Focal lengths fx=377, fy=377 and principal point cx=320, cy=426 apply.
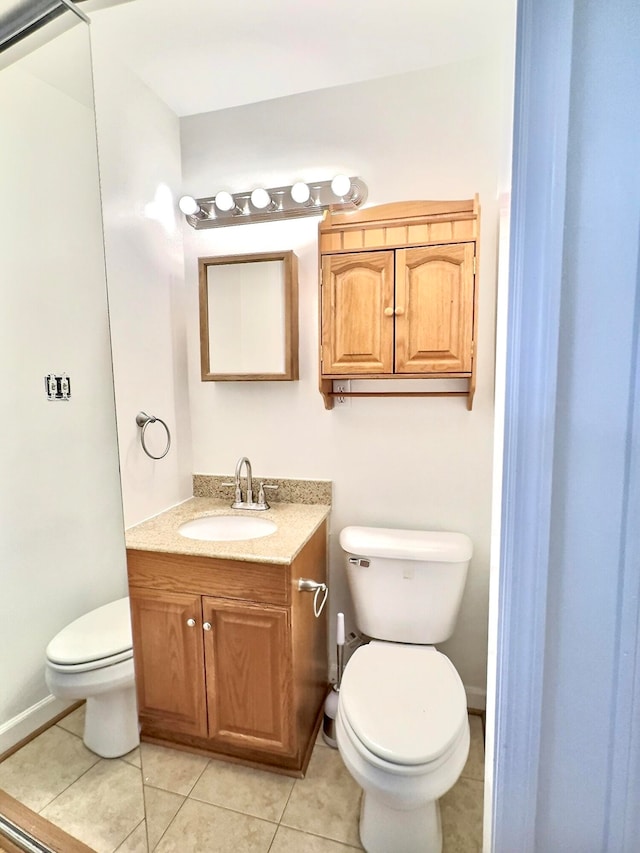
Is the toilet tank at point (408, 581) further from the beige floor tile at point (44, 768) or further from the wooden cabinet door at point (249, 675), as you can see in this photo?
the beige floor tile at point (44, 768)

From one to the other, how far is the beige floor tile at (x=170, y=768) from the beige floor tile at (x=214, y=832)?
9 cm

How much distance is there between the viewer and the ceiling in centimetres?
117

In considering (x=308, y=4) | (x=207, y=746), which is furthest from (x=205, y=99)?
(x=207, y=746)

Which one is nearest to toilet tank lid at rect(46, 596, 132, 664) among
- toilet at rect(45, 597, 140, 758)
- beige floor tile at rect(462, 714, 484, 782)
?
toilet at rect(45, 597, 140, 758)

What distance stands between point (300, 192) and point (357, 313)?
1.80ft

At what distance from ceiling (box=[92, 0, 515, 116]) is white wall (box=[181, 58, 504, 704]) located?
2.8 inches

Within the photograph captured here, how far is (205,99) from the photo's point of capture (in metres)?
1.58

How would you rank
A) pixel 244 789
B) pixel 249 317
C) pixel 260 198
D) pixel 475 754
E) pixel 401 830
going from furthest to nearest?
pixel 249 317 → pixel 260 198 → pixel 475 754 → pixel 244 789 → pixel 401 830

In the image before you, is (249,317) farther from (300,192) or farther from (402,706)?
(402,706)

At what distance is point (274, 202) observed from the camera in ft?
5.13

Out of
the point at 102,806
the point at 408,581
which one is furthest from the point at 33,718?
the point at 408,581

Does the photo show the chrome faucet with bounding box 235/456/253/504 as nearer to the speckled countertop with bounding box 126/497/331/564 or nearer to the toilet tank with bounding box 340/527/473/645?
the speckled countertop with bounding box 126/497/331/564

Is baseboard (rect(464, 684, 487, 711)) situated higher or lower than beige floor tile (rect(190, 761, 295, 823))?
higher

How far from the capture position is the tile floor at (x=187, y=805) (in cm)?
113
